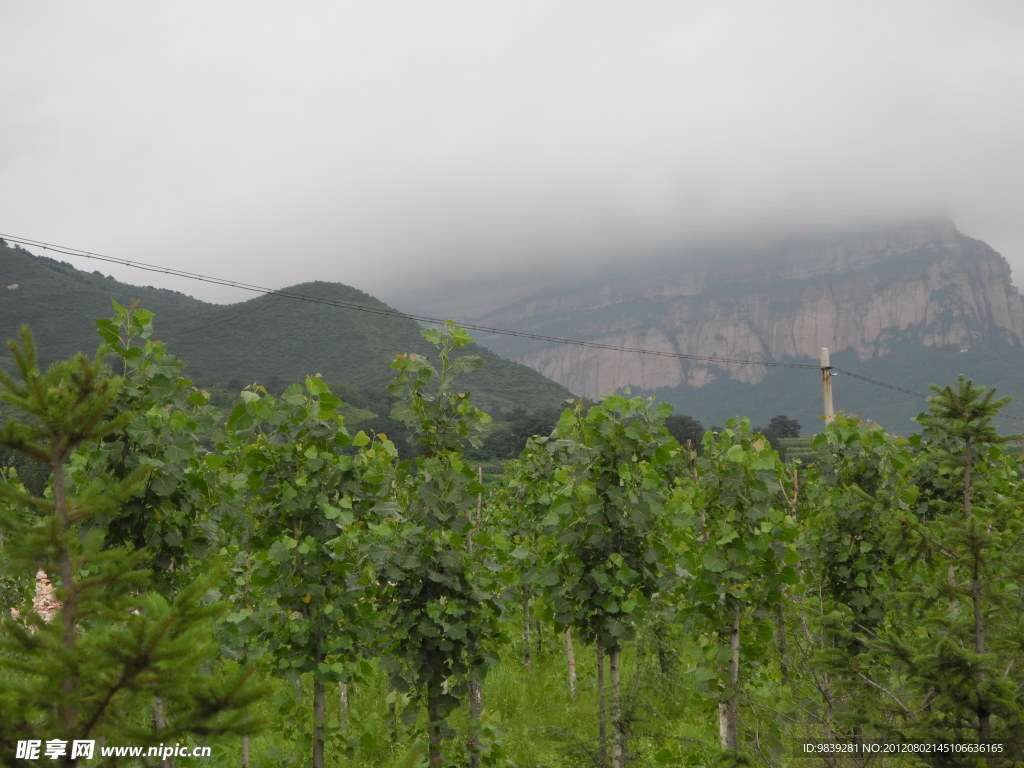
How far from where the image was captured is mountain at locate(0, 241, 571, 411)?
2936 inches

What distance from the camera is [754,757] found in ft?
19.6

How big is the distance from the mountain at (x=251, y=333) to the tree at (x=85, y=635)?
67838 millimetres

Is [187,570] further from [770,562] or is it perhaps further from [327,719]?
[770,562]

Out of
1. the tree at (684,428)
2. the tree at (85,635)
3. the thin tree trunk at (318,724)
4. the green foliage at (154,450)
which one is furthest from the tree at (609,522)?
the tree at (684,428)

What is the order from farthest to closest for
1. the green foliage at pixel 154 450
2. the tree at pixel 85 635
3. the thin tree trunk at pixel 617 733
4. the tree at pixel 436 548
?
the thin tree trunk at pixel 617 733
the tree at pixel 436 548
the green foliage at pixel 154 450
the tree at pixel 85 635

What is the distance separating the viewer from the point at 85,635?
2.24m

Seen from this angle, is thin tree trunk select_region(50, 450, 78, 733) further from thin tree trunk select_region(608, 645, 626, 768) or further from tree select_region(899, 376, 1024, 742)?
thin tree trunk select_region(608, 645, 626, 768)

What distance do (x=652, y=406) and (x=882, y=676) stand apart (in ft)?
12.1

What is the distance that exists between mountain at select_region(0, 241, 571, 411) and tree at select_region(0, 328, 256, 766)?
67.8 meters

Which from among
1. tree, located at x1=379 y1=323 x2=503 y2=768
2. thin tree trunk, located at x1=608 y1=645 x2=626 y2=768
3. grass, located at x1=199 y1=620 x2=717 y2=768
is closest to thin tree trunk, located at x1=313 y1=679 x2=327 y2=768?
grass, located at x1=199 y1=620 x2=717 y2=768

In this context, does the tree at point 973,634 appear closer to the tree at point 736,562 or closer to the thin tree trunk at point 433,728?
the tree at point 736,562

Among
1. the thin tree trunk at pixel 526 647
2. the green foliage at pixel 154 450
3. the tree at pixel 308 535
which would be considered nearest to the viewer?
the green foliage at pixel 154 450

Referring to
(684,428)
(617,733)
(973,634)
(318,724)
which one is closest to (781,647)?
(617,733)

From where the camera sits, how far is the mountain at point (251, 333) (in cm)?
7456
